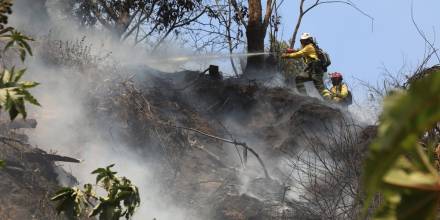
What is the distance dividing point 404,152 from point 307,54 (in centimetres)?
1101

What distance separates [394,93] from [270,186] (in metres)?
8.82

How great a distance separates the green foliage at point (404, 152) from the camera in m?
0.64

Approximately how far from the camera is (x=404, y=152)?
685mm

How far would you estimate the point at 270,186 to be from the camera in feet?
30.8

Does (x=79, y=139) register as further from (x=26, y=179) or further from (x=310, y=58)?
(x=310, y=58)

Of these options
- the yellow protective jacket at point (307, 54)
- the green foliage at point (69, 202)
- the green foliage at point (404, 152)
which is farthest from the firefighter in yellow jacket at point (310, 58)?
the green foliage at point (404, 152)

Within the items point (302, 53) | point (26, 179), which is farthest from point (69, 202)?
point (302, 53)

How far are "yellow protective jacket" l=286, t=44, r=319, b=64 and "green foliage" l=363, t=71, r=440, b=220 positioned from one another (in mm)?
10697

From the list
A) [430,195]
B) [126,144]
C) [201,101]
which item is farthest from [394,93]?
[201,101]

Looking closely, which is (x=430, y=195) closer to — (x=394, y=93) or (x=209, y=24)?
(x=394, y=93)

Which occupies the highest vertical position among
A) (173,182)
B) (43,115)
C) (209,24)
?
(209,24)

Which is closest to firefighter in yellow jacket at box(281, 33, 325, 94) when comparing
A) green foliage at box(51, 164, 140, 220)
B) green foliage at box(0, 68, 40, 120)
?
green foliage at box(51, 164, 140, 220)

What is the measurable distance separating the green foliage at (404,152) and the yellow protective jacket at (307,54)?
10697 millimetres

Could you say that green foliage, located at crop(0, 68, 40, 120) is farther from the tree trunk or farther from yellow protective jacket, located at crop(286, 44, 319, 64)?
the tree trunk
